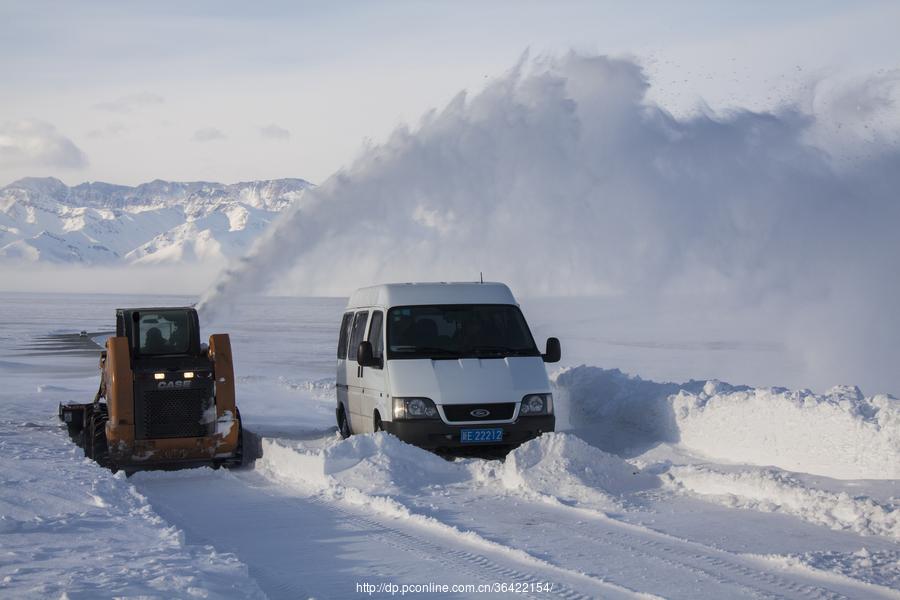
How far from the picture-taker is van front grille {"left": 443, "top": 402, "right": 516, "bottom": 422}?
1064cm

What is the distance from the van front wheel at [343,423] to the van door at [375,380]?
1.20m

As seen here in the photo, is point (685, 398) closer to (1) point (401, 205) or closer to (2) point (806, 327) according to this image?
(1) point (401, 205)

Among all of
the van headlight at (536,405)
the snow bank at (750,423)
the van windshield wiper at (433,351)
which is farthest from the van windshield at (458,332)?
the snow bank at (750,423)

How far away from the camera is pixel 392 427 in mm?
10727

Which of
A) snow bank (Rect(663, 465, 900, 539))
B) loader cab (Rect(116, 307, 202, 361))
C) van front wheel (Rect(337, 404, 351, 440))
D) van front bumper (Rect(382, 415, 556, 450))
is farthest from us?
van front wheel (Rect(337, 404, 351, 440))

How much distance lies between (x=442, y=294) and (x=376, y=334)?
36.1 inches

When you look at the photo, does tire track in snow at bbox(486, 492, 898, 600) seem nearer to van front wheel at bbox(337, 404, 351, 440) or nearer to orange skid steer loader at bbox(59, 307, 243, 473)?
orange skid steer loader at bbox(59, 307, 243, 473)

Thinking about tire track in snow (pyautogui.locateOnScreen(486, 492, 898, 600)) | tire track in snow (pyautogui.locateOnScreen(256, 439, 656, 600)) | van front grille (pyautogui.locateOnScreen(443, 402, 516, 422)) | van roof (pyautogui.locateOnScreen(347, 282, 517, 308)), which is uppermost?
van roof (pyautogui.locateOnScreen(347, 282, 517, 308))

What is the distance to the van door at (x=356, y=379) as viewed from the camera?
12.1 metres

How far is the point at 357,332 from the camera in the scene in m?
12.9

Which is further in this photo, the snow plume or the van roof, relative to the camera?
the snow plume

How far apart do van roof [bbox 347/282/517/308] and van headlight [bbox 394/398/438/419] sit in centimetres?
151

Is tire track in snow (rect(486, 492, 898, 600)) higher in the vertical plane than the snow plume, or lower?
lower

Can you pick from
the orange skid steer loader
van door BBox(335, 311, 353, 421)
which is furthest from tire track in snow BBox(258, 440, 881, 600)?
van door BBox(335, 311, 353, 421)
